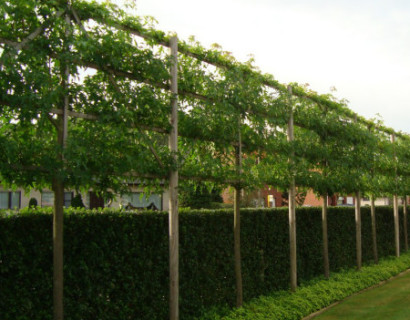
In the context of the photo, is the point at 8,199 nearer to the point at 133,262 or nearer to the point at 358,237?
the point at 358,237

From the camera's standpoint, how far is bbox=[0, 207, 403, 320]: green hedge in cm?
502

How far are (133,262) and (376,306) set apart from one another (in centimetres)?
543

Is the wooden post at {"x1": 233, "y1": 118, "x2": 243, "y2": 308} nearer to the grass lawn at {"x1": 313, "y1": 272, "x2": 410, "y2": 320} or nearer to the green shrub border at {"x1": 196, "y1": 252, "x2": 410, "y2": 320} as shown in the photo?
the green shrub border at {"x1": 196, "y1": 252, "x2": 410, "y2": 320}

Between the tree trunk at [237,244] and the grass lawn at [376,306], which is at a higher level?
the tree trunk at [237,244]

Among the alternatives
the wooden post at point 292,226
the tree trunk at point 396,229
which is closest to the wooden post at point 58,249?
the wooden post at point 292,226

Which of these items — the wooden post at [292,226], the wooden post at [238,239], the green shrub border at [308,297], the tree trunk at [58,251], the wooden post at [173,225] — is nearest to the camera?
the tree trunk at [58,251]

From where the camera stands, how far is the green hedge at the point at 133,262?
5.02m

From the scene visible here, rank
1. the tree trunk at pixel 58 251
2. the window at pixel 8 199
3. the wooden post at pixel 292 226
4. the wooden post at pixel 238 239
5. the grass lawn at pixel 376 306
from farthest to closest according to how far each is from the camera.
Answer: the window at pixel 8 199, the wooden post at pixel 292 226, the grass lawn at pixel 376 306, the wooden post at pixel 238 239, the tree trunk at pixel 58 251

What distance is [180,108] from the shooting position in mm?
7109

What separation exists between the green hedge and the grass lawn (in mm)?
1315

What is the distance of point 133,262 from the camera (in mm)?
6254

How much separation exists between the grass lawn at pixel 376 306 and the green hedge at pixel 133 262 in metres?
1.31

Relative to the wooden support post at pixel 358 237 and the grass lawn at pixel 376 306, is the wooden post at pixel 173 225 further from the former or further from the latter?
the wooden support post at pixel 358 237

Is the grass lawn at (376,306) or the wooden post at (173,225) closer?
the wooden post at (173,225)
